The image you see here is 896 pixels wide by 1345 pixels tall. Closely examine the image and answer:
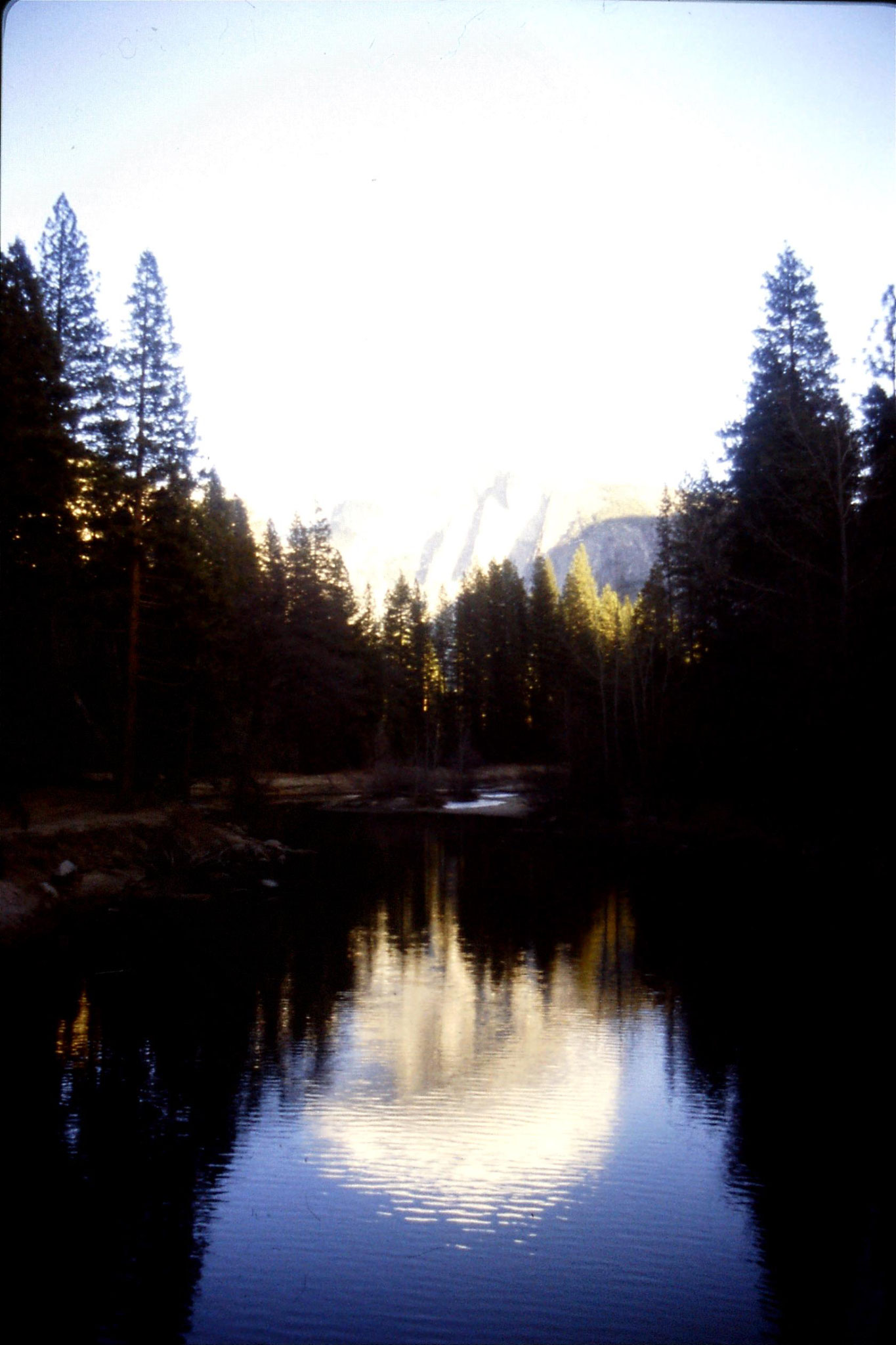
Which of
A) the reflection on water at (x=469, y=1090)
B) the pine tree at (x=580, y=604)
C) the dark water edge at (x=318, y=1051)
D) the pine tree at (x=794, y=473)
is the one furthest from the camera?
the pine tree at (x=580, y=604)

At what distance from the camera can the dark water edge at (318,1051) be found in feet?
16.1

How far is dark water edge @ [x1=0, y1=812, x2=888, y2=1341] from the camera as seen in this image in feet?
16.1

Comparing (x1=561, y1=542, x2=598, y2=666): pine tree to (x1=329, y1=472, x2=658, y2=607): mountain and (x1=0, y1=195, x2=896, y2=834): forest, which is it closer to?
(x1=0, y1=195, x2=896, y2=834): forest

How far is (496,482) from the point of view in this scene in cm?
19262

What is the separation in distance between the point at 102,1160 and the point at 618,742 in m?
27.0

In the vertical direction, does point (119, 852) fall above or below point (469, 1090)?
above

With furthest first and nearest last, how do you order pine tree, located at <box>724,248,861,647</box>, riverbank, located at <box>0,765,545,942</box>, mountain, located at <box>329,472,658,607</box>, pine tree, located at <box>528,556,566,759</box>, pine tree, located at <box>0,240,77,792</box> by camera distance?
mountain, located at <box>329,472,658,607</box> < pine tree, located at <box>528,556,566,759</box> < pine tree, located at <box>724,248,861,647</box> < pine tree, located at <box>0,240,77,792</box> < riverbank, located at <box>0,765,545,942</box>

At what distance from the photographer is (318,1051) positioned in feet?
27.7

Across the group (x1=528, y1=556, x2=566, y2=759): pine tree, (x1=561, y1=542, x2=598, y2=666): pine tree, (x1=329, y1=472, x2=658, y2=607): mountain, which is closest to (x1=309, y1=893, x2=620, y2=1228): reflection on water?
(x1=561, y1=542, x2=598, y2=666): pine tree

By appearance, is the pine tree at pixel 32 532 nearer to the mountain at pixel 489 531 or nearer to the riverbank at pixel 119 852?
the riverbank at pixel 119 852

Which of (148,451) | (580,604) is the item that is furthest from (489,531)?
(148,451)

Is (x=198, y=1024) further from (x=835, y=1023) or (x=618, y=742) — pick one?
(x=618, y=742)

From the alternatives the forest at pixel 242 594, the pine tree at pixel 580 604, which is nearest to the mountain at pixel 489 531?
the pine tree at pixel 580 604

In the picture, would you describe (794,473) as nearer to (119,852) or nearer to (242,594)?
(119,852)
